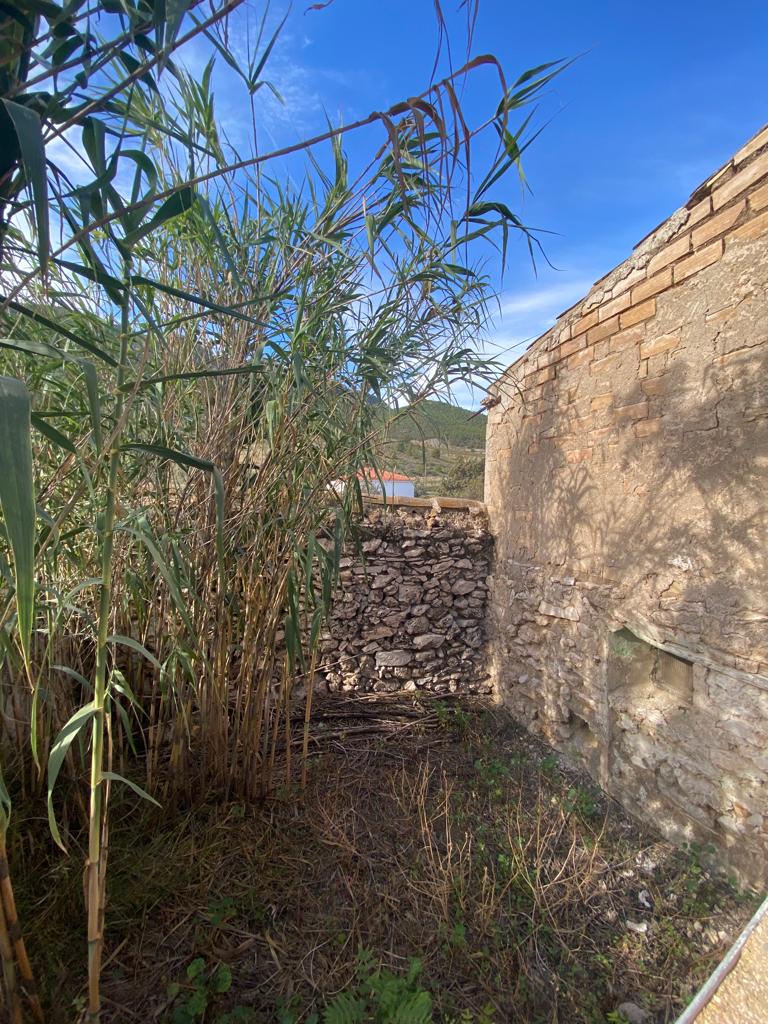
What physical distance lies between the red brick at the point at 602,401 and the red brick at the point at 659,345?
0.28m

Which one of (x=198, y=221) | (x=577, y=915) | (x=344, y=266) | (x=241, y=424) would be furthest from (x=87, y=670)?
(x=577, y=915)

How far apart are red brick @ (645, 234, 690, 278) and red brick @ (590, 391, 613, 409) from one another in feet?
2.07

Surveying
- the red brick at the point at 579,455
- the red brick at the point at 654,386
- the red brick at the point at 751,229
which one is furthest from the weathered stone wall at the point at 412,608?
the red brick at the point at 751,229

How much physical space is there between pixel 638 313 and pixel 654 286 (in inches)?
5.9

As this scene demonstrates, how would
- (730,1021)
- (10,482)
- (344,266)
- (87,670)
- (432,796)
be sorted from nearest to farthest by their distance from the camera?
1. (10,482)
2. (730,1021)
3. (344,266)
4. (87,670)
5. (432,796)

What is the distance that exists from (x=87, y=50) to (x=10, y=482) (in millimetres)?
857

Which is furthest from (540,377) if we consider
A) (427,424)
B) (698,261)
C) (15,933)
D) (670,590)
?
(15,933)

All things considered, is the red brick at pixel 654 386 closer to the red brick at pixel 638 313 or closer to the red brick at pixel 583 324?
the red brick at pixel 638 313

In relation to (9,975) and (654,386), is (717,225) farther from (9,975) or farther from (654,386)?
(9,975)

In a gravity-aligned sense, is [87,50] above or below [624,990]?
above

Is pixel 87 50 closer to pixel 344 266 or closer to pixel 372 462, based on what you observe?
pixel 344 266

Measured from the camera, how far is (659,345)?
8.27 feet

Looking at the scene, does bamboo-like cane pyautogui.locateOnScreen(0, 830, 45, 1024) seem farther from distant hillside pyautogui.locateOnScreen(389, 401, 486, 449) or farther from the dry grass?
distant hillside pyautogui.locateOnScreen(389, 401, 486, 449)

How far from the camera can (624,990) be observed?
5.43ft
